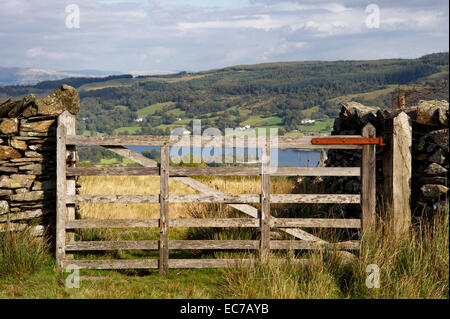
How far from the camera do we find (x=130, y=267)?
6570 millimetres

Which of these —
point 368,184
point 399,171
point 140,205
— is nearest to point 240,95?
point 140,205

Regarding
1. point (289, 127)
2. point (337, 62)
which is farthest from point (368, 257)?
point (337, 62)

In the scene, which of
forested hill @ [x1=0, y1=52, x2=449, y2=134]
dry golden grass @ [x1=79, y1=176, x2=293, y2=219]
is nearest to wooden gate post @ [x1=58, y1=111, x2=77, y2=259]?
dry golden grass @ [x1=79, y1=176, x2=293, y2=219]

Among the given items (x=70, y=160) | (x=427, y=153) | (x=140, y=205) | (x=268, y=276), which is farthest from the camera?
(x=140, y=205)

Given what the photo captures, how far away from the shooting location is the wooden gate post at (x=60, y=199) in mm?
6543

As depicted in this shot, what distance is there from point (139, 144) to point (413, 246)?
4.02 m

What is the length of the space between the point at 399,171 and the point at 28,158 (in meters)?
5.81

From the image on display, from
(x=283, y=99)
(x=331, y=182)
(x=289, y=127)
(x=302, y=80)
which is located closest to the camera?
(x=331, y=182)

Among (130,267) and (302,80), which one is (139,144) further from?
(302,80)

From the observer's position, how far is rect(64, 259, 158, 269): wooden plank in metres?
6.56

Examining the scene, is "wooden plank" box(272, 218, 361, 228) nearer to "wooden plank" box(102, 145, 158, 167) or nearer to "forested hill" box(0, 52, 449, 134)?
"wooden plank" box(102, 145, 158, 167)

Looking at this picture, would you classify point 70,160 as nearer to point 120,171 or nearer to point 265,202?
point 120,171

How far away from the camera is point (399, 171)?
6664mm

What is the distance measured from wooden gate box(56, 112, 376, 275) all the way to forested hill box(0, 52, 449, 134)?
67643 mm
